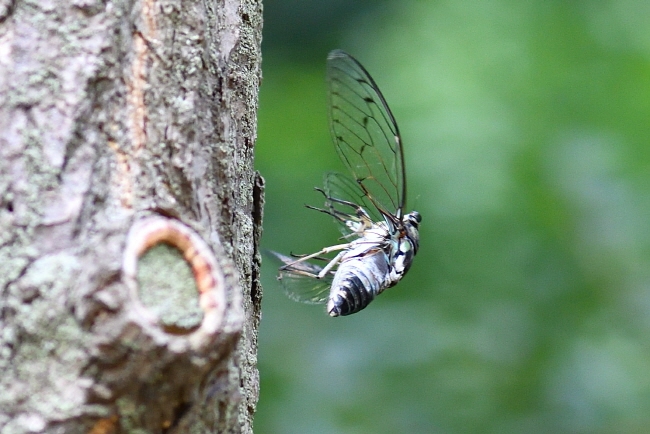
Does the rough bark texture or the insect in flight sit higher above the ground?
the insect in flight

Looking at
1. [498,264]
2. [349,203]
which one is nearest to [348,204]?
[349,203]

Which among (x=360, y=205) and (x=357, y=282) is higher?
(x=360, y=205)

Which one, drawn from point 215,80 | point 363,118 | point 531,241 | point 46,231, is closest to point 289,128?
point 531,241

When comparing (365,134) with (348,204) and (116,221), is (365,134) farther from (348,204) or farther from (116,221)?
(116,221)

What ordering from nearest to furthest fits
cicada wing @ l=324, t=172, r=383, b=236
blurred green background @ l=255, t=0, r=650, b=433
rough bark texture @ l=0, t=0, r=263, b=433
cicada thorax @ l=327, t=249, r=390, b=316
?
rough bark texture @ l=0, t=0, r=263, b=433, cicada thorax @ l=327, t=249, r=390, b=316, cicada wing @ l=324, t=172, r=383, b=236, blurred green background @ l=255, t=0, r=650, b=433

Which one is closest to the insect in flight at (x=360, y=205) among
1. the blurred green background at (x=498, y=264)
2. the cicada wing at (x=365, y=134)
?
the cicada wing at (x=365, y=134)

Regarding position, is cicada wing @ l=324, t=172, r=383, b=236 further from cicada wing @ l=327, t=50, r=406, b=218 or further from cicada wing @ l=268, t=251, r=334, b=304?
cicada wing @ l=268, t=251, r=334, b=304

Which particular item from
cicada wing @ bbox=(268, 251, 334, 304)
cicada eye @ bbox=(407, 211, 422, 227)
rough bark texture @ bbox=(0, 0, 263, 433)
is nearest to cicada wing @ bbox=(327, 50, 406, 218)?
cicada eye @ bbox=(407, 211, 422, 227)
